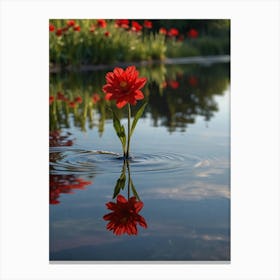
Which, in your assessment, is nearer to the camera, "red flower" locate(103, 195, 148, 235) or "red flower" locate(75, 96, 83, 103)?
"red flower" locate(103, 195, 148, 235)

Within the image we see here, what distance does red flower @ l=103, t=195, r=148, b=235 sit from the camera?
321 centimetres

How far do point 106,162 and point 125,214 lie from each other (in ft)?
3.77

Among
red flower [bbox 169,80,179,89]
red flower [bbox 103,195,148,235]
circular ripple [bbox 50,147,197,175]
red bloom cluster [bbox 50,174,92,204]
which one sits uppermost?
red flower [bbox 169,80,179,89]

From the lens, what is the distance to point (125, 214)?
341cm

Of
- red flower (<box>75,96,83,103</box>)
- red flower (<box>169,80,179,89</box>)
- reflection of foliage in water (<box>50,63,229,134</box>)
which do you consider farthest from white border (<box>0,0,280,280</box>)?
red flower (<box>169,80,179,89</box>)

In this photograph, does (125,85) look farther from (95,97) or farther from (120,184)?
(95,97)

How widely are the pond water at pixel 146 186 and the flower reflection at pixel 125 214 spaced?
2 cm

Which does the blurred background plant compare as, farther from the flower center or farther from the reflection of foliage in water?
the flower center

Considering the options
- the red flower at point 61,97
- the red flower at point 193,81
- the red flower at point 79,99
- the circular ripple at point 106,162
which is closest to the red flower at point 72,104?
the red flower at point 79,99
